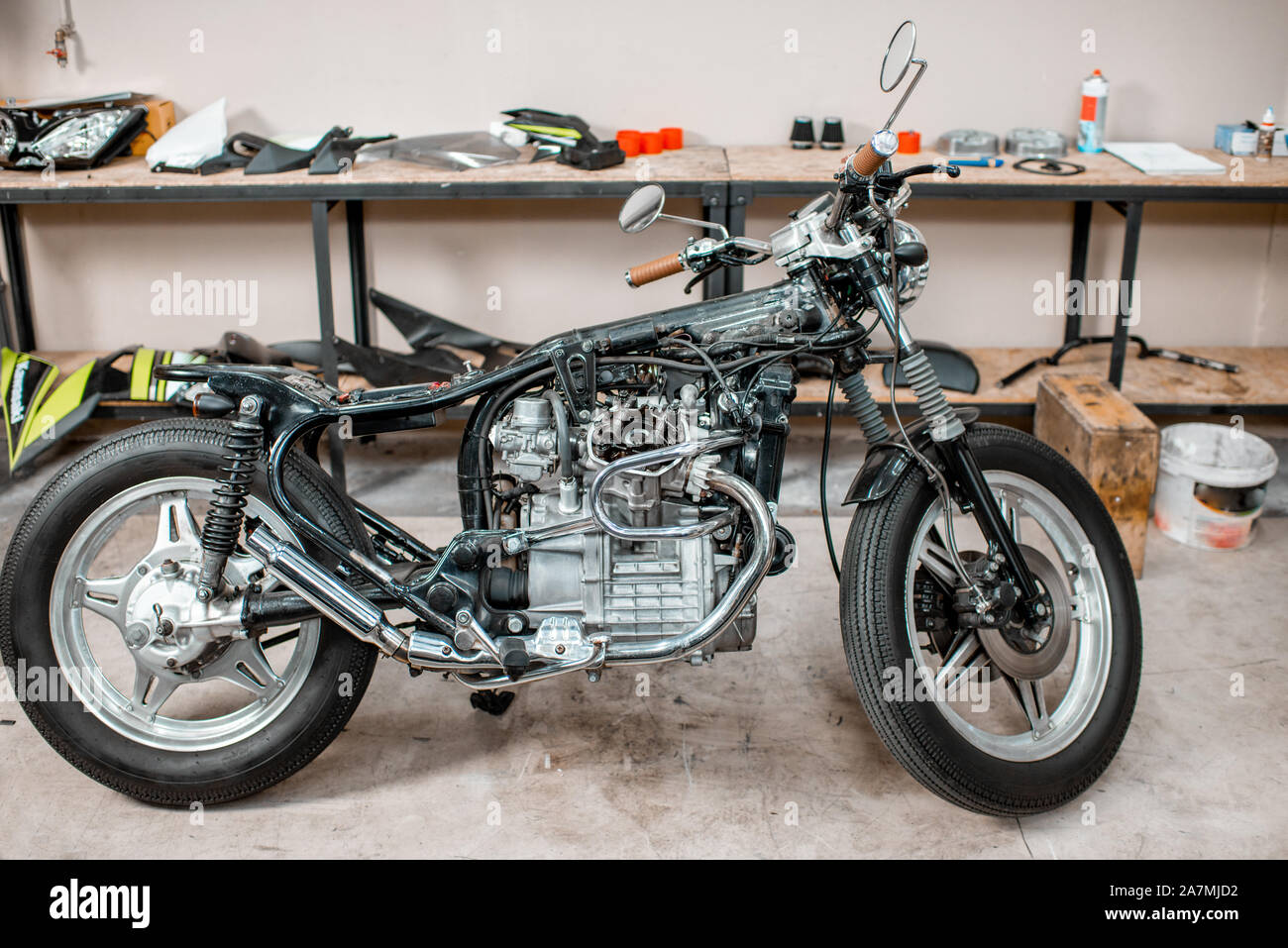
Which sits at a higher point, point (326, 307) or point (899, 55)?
point (899, 55)

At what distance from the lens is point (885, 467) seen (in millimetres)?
2305

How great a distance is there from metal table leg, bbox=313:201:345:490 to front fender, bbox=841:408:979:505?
1785 mm

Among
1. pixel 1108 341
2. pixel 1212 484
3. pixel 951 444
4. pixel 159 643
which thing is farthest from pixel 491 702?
pixel 1108 341

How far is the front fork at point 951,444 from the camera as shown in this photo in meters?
2.23

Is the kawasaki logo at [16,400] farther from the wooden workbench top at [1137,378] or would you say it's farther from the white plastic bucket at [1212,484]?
the white plastic bucket at [1212,484]

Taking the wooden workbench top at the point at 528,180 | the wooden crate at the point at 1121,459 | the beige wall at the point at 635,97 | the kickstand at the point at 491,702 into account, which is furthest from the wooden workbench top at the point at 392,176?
the kickstand at the point at 491,702

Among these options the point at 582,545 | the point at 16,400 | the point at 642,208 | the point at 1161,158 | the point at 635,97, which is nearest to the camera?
the point at 642,208

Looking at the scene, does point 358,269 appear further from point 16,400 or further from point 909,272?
point 909,272

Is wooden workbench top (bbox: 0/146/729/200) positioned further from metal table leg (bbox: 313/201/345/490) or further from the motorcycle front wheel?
the motorcycle front wheel

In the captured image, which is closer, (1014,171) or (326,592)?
(326,592)

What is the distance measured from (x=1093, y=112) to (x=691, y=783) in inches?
106

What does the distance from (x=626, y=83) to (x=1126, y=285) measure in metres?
1.76

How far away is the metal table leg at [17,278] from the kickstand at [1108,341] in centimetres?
345
